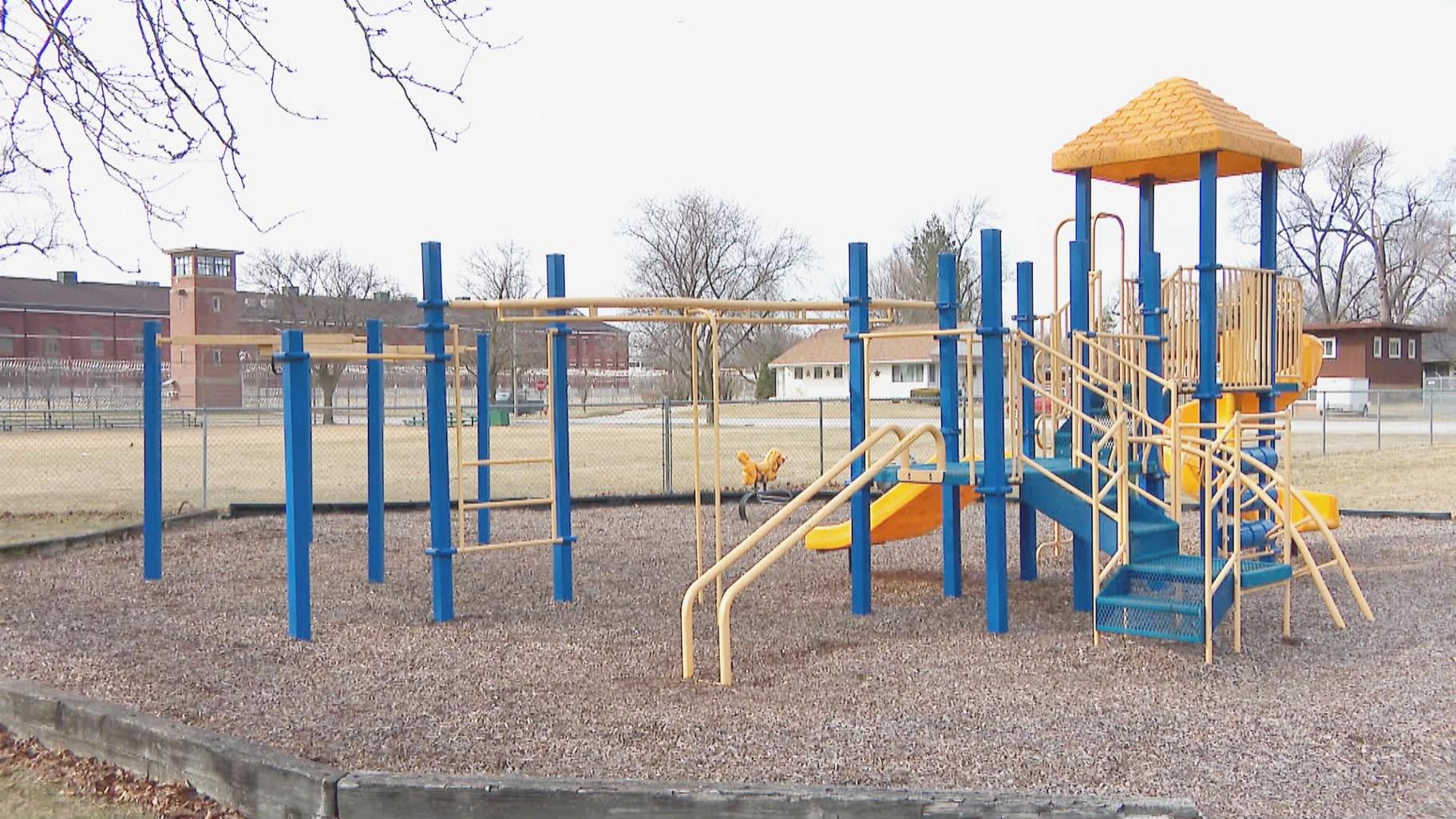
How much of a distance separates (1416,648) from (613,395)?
58.3 m

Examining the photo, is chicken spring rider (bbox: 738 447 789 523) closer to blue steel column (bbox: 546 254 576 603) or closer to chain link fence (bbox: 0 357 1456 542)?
chain link fence (bbox: 0 357 1456 542)

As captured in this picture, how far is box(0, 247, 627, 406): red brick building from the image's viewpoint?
195 ft

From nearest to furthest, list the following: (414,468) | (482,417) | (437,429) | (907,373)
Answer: (437,429) → (482,417) → (414,468) → (907,373)

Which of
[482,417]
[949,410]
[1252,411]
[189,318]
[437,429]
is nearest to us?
[437,429]

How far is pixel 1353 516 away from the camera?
13516mm

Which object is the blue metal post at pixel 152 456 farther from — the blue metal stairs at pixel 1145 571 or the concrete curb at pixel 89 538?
the blue metal stairs at pixel 1145 571

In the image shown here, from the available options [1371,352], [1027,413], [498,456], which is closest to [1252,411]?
[1027,413]

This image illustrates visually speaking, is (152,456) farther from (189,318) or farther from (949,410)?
(189,318)

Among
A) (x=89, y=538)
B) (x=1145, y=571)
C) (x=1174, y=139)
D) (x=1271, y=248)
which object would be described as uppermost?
(x=1174, y=139)

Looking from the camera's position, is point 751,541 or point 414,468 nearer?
point 751,541

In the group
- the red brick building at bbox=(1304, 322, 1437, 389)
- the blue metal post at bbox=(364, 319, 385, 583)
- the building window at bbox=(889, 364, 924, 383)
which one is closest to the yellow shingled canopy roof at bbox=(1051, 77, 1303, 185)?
the blue metal post at bbox=(364, 319, 385, 583)

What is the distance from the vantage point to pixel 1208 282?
9.15 meters

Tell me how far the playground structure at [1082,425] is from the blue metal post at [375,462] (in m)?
0.04

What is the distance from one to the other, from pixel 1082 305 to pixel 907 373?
192ft
